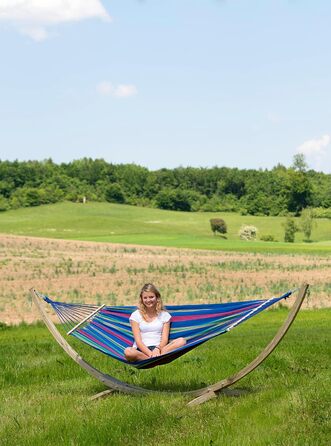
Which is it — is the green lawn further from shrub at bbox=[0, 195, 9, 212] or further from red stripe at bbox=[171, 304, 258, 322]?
red stripe at bbox=[171, 304, 258, 322]

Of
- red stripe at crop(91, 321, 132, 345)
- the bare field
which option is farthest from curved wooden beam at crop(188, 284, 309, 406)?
the bare field

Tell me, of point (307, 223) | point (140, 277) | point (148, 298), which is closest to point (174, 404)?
point (148, 298)

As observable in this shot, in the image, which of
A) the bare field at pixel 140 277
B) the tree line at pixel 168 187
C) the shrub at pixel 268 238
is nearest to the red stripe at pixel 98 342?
the bare field at pixel 140 277

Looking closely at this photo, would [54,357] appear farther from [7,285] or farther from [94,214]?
[94,214]

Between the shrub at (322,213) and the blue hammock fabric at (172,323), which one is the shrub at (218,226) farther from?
the blue hammock fabric at (172,323)

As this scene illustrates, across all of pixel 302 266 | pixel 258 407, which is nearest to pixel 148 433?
pixel 258 407

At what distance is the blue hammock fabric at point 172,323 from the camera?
20.5 ft

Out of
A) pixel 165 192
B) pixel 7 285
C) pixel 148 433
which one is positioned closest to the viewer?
pixel 148 433

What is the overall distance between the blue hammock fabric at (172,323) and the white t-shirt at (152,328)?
4.2 inches

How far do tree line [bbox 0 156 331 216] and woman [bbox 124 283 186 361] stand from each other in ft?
307

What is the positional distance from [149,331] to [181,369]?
4.12 feet

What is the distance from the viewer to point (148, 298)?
22.6 ft

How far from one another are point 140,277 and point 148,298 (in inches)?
900

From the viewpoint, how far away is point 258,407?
5738 mm
